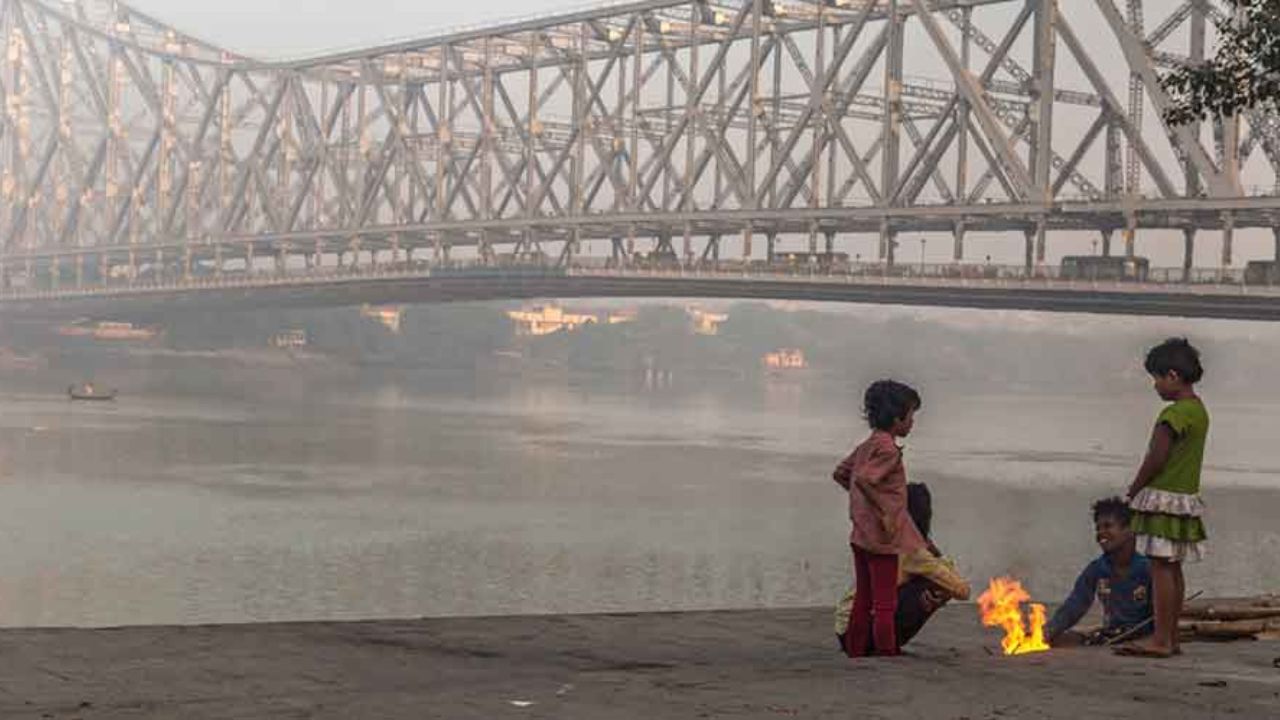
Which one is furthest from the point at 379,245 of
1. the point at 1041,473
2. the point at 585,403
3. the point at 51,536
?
the point at 51,536

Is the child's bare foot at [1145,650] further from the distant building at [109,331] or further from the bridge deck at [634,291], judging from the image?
the distant building at [109,331]

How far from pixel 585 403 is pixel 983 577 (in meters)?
101

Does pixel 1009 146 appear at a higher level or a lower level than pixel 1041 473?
higher

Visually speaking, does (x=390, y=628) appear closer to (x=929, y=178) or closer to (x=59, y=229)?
(x=929, y=178)

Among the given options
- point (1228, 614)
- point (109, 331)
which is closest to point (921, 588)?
point (1228, 614)

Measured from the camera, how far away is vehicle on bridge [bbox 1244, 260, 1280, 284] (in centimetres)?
6056

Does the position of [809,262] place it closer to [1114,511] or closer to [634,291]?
[634,291]

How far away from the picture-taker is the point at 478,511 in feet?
158

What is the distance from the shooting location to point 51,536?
39.2m

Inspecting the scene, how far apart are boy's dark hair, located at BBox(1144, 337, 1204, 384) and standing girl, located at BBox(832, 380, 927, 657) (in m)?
1.28

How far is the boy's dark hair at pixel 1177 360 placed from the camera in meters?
10.7

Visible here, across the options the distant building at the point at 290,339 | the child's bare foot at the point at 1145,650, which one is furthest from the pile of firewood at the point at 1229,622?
the distant building at the point at 290,339

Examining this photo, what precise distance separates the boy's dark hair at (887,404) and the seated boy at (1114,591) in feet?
5.10

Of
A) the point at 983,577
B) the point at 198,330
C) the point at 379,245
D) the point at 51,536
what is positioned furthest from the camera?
the point at 198,330
